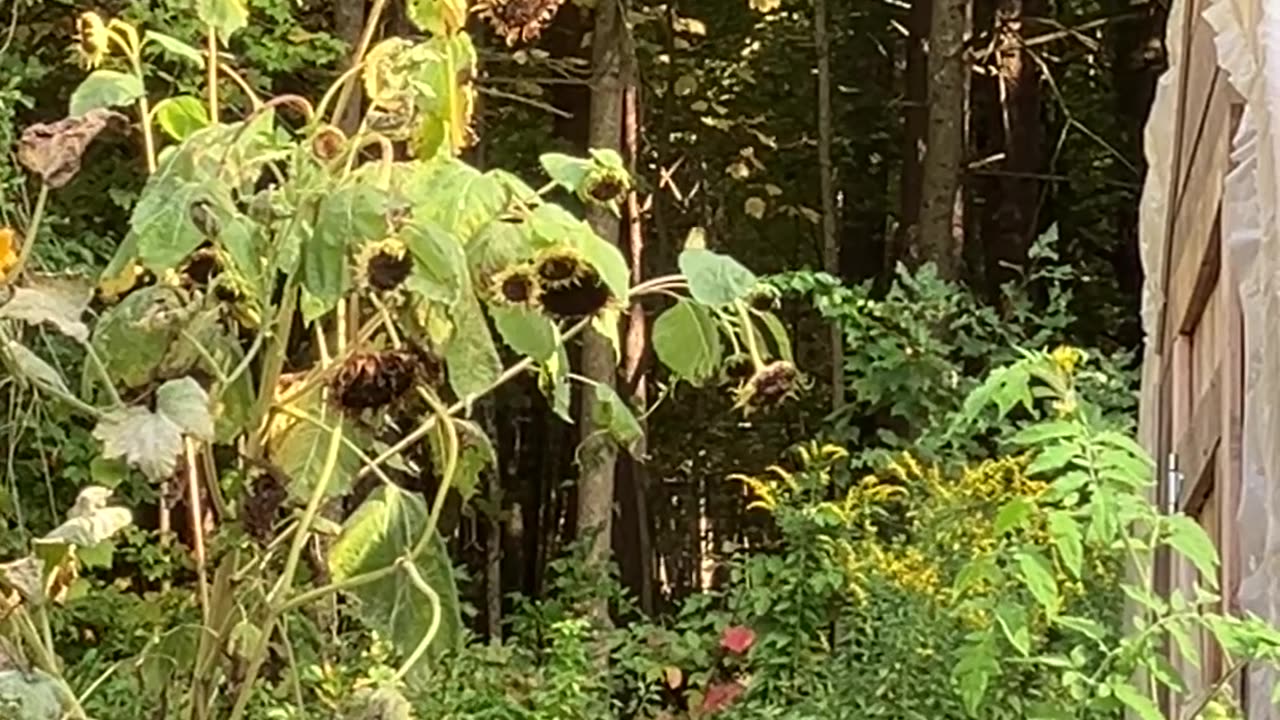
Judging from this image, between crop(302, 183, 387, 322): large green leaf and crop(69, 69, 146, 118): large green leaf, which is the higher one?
crop(69, 69, 146, 118): large green leaf

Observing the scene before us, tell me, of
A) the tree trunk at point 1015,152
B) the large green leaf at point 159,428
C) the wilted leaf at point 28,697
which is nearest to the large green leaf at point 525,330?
the large green leaf at point 159,428

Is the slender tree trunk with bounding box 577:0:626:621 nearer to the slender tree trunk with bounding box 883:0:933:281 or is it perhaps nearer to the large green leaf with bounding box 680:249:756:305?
the slender tree trunk with bounding box 883:0:933:281

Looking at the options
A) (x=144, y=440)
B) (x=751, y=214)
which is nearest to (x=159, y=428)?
(x=144, y=440)

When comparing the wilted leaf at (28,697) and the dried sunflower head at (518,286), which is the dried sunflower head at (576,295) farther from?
the wilted leaf at (28,697)

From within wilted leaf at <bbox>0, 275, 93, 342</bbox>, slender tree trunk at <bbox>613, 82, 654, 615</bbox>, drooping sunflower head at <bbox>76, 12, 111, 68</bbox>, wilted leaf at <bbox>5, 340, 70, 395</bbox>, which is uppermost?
drooping sunflower head at <bbox>76, 12, 111, 68</bbox>

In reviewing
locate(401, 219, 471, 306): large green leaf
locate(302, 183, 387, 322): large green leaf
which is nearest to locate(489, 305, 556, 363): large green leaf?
locate(401, 219, 471, 306): large green leaf

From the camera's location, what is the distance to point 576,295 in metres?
2.24

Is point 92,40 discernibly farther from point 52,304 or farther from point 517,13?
point 517,13

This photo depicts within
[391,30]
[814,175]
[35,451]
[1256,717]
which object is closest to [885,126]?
[814,175]

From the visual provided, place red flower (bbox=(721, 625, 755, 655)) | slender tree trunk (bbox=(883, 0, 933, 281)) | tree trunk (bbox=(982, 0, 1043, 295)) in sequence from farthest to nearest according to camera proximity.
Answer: tree trunk (bbox=(982, 0, 1043, 295)), slender tree trunk (bbox=(883, 0, 933, 281)), red flower (bbox=(721, 625, 755, 655))

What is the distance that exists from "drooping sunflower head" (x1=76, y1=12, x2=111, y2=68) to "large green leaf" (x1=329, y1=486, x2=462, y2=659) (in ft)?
2.30

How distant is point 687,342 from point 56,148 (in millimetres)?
822

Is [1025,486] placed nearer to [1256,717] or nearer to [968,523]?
[968,523]

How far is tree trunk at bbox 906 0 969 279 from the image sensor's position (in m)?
7.41
